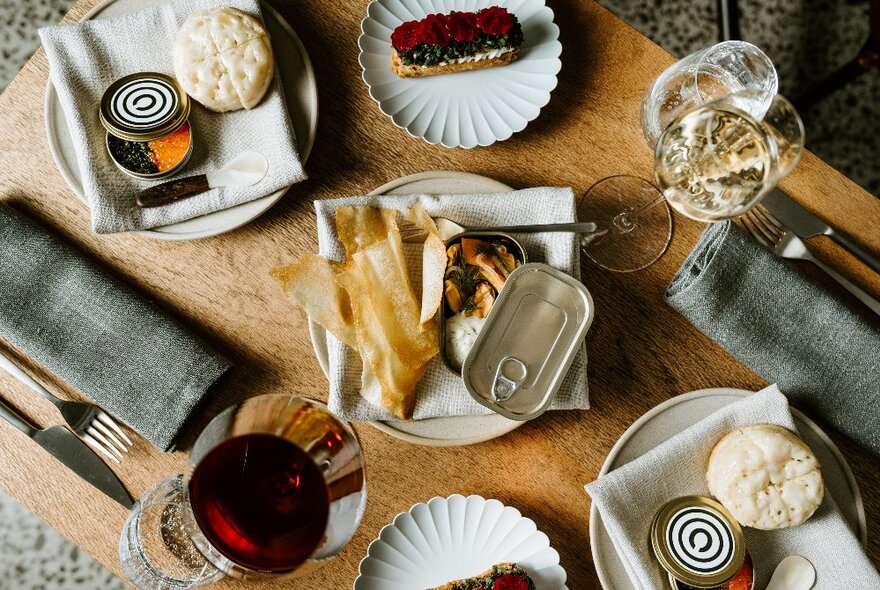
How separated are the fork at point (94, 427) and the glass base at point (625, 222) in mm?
736

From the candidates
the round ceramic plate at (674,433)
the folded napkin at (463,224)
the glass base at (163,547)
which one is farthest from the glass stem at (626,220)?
the glass base at (163,547)

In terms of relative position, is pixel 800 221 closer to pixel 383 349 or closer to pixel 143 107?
pixel 383 349

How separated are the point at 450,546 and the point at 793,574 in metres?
0.46

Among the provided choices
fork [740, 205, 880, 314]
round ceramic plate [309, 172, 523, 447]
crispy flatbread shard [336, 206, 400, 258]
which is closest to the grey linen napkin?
fork [740, 205, 880, 314]

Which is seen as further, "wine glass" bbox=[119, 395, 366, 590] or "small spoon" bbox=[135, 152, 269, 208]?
"small spoon" bbox=[135, 152, 269, 208]

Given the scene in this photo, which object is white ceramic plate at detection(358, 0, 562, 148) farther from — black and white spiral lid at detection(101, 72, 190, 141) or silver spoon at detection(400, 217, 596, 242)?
black and white spiral lid at detection(101, 72, 190, 141)

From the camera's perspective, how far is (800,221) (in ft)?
3.45

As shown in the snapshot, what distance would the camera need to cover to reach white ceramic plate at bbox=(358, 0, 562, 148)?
1.07 m

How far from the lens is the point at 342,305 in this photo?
1008mm

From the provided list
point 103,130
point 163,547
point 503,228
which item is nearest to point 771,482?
point 503,228

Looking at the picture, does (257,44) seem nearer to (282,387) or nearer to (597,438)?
(282,387)

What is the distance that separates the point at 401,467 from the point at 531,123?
1.80 feet

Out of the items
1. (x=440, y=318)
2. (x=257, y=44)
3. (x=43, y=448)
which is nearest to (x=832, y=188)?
(x=440, y=318)

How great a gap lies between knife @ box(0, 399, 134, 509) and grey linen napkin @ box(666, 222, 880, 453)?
2.78ft
